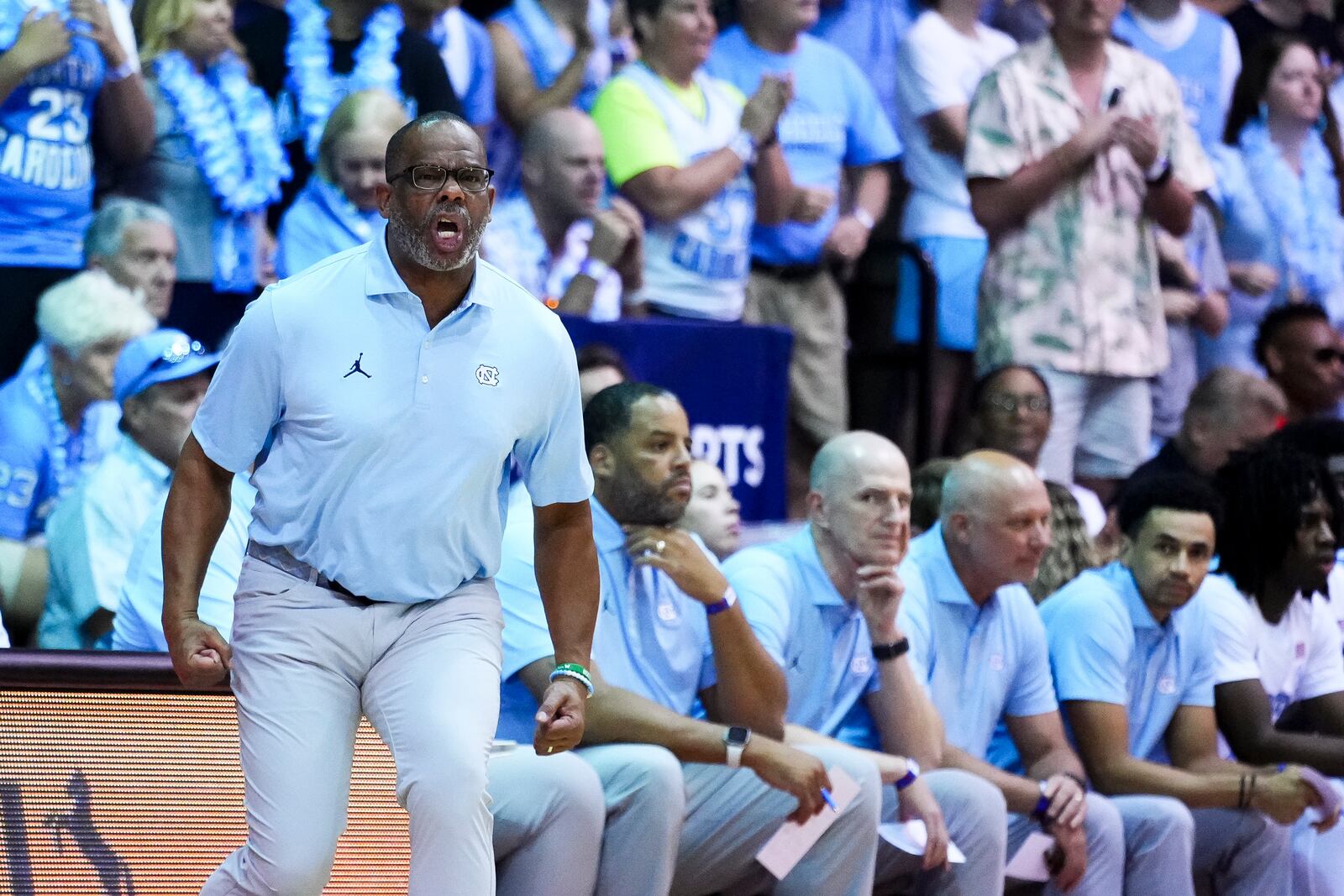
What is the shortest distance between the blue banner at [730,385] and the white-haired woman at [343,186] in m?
0.87

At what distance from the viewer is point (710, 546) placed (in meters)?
5.78

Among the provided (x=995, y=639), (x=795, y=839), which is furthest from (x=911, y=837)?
(x=995, y=639)

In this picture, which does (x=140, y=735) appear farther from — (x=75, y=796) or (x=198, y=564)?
(x=198, y=564)

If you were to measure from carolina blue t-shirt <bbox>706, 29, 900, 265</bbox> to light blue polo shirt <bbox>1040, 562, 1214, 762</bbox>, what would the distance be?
1922mm

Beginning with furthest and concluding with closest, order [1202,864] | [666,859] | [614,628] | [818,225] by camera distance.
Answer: [818,225] → [1202,864] → [614,628] → [666,859]

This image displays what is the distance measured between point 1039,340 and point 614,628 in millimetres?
3127

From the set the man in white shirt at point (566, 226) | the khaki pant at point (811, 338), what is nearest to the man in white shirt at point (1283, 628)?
the khaki pant at point (811, 338)

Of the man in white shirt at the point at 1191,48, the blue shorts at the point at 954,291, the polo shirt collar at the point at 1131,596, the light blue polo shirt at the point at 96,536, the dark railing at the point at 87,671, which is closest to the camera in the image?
the dark railing at the point at 87,671

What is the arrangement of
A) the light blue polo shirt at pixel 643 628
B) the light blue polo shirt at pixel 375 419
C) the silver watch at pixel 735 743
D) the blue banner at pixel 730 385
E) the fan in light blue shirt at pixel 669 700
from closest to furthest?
the light blue polo shirt at pixel 375 419 → the fan in light blue shirt at pixel 669 700 → the silver watch at pixel 735 743 → the light blue polo shirt at pixel 643 628 → the blue banner at pixel 730 385

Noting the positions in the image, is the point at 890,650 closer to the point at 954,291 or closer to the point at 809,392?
the point at 809,392

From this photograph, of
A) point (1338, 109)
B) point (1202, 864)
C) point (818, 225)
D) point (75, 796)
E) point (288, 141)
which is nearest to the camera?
point (75, 796)

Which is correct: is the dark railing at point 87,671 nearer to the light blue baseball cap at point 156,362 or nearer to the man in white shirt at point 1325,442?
the light blue baseball cap at point 156,362

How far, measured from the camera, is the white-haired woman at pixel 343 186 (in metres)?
5.91

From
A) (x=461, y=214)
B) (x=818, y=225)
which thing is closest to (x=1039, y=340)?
(x=818, y=225)
